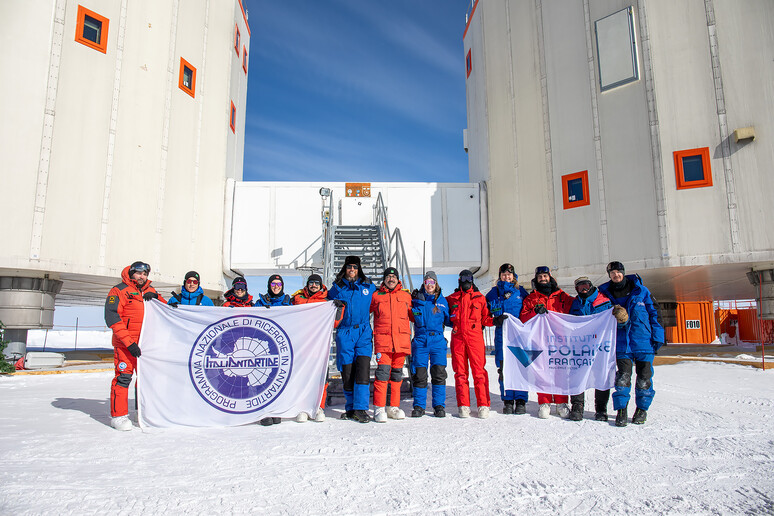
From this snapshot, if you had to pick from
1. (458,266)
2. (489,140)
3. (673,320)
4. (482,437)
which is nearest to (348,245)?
(458,266)

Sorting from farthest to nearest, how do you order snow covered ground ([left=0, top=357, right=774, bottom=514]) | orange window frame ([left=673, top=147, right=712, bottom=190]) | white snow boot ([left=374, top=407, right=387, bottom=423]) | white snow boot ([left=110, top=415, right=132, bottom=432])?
orange window frame ([left=673, top=147, right=712, bottom=190]) < white snow boot ([left=374, top=407, right=387, bottom=423]) < white snow boot ([left=110, top=415, right=132, bottom=432]) < snow covered ground ([left=0, top=357, right=774, bottom=514])

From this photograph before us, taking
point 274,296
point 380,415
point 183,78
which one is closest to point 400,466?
point 380,415

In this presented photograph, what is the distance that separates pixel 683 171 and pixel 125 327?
1282 centimetres

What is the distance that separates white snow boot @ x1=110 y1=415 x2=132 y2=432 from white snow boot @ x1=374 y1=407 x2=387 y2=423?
2.61m

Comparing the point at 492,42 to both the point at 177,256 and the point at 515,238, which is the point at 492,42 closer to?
the point at 515,238

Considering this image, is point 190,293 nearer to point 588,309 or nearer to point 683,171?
point 588,309

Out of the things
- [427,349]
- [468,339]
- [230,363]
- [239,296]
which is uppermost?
[239,296]

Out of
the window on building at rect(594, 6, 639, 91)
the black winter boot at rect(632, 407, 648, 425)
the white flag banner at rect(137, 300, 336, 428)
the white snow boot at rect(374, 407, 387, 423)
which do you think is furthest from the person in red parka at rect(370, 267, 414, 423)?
the window on building at rect(594, 6, 639, 91)

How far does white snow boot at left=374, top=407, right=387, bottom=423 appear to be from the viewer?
5223 millimetres

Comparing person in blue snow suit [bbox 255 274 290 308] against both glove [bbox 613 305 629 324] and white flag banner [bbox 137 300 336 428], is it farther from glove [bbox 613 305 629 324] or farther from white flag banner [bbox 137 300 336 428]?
glove [bbox 613 305 629 324]

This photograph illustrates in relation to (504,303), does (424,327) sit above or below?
below

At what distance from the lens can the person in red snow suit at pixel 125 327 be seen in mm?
4922

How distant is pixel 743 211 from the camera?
11.4 metres

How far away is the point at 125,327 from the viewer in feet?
16.8
